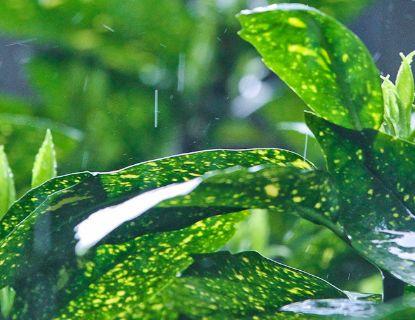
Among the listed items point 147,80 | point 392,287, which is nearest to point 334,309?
point 392,287

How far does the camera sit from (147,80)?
114 centimetres

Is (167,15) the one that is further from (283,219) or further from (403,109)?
(403,109)

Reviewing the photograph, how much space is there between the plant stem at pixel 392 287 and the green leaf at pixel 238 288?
2cm

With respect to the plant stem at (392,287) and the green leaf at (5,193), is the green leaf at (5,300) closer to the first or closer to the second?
the green leaf at (5,193)

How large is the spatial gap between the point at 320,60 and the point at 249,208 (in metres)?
0.08

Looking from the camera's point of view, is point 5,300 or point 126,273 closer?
point 126,273

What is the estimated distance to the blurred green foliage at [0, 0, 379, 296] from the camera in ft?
3.48

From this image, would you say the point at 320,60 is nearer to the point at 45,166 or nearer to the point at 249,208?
the point at 249,208

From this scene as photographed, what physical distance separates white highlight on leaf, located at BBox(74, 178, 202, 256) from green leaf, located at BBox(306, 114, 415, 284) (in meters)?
0.09

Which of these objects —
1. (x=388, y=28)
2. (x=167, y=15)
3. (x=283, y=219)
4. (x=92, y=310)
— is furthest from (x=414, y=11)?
(x=92, y=310)

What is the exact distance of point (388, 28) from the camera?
1494 mm

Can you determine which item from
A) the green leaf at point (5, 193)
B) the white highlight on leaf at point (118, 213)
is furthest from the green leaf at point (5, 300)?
the white highlight on leaf at point (118, 213)

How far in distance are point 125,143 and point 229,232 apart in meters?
0.68

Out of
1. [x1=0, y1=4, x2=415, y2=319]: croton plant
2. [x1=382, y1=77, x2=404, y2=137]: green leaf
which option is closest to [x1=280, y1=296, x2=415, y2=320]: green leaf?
[x1=0, y1=4, x2=415, y2=319]: croton plant
